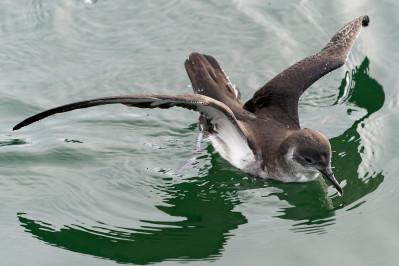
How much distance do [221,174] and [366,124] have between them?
2.04 meters

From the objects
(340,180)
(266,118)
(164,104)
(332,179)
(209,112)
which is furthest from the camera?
(266,118)

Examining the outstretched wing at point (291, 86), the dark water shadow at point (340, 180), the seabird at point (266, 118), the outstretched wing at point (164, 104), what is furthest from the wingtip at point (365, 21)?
the outstretched wing at point (164, 104)

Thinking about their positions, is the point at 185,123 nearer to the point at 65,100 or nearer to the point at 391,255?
the point at 65,100

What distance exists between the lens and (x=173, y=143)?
902 centimetres

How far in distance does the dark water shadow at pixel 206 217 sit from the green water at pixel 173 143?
0.02 m

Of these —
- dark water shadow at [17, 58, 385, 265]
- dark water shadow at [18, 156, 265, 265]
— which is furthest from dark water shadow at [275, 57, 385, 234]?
dark water shadow at [18, 156, 265, 265]

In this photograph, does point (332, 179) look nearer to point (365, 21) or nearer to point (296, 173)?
point (296, 173)

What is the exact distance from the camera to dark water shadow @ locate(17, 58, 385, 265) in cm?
690

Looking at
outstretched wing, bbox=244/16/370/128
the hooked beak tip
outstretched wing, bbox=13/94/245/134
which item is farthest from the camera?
outstretched wing, bbox=244/16/370/128

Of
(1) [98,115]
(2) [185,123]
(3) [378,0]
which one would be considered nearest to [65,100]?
(1) [98,115]

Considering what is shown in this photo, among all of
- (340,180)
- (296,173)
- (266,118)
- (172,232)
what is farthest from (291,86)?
(172,232)

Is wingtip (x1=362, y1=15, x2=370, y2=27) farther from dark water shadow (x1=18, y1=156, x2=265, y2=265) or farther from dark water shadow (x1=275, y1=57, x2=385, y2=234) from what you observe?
dark water shadow (x1=18, y1=156, x2=265, y2=265)

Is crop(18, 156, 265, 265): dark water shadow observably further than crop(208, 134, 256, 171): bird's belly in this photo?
No

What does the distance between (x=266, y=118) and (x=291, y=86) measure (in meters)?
0.52
